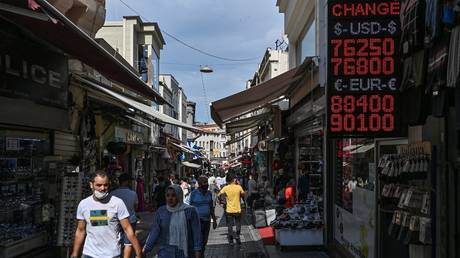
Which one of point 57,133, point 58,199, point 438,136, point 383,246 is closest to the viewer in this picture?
point 438,136

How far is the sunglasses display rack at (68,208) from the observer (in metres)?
10.9

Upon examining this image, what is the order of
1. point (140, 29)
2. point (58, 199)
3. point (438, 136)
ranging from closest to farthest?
point (438, 136) < point (58, 199) < point (140, 29)

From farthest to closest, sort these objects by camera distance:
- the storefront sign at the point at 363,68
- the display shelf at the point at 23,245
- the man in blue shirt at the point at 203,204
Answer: the man in blue shirt at the point at 203,204
the display shelf at the point at 23,245
the storefront sign at the point at 363,68

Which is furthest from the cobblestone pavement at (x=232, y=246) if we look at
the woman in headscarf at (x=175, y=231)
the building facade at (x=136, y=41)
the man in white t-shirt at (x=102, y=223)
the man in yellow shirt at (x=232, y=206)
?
the building facade at (x=136, y=41)

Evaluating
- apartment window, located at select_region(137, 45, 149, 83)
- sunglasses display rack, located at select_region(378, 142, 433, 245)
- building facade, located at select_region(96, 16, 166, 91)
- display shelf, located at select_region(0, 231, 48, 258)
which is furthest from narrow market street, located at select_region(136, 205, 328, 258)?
apartment window, located at select_region(137, 45, 149, 83)

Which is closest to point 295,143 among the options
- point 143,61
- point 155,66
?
point 143,61

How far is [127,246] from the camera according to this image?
287 inches

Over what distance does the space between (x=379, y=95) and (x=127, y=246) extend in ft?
11.6

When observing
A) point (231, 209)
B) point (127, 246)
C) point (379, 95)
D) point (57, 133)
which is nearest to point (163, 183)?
point (231, 209)

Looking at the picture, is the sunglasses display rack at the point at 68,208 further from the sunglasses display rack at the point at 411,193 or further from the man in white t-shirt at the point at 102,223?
the sunglasses display rack at the point at 411,193

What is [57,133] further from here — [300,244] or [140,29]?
[140,29]

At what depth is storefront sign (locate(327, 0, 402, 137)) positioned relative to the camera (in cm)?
702

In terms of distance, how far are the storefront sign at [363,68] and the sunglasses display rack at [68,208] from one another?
567 cm

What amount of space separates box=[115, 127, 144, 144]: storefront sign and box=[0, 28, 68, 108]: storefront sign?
7.40 m
